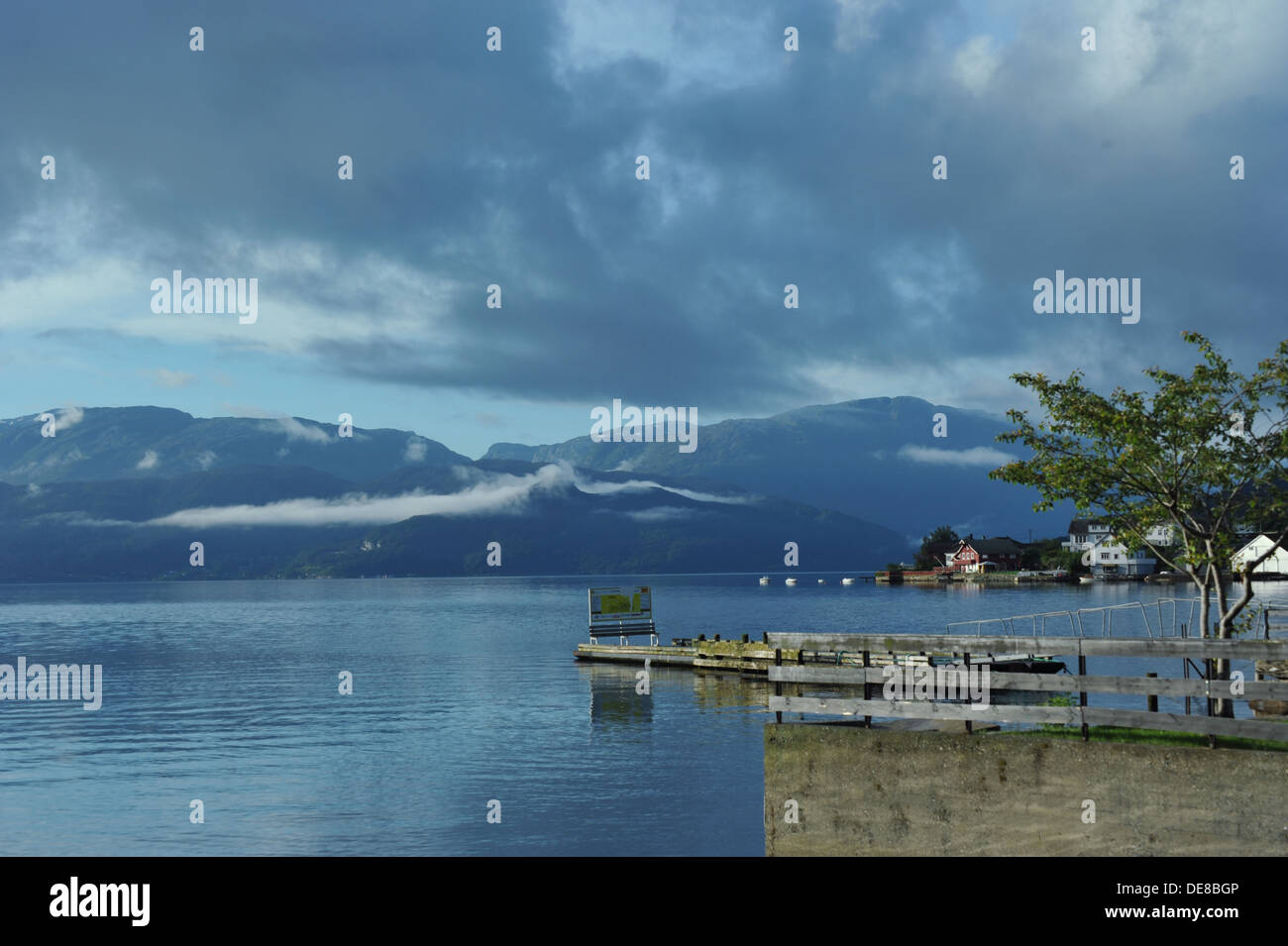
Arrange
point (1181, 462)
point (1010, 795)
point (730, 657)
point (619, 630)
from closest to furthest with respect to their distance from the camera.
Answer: point (1010, 795), point (1181, 462), point (730, 657), point (619, 630)

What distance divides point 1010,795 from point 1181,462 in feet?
31.4

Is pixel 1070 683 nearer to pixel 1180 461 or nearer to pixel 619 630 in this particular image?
pixel 1180 461

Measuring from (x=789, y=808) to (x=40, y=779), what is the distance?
103 ft

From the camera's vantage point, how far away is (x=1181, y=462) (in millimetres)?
21688

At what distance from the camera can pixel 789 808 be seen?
16.8 metres

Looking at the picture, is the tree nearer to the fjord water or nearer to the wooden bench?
the fjord water

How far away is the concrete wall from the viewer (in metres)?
14.0

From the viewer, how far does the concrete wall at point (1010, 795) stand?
553 inches

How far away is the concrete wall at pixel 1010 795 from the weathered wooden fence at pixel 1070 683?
0.47m

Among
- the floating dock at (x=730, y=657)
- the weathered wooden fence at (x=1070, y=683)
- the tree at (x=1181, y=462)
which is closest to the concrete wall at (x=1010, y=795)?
the weathered wooden fence at (x=1070, y=683)

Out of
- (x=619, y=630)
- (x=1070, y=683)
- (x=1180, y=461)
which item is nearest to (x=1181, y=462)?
(x=1180, y=461)
